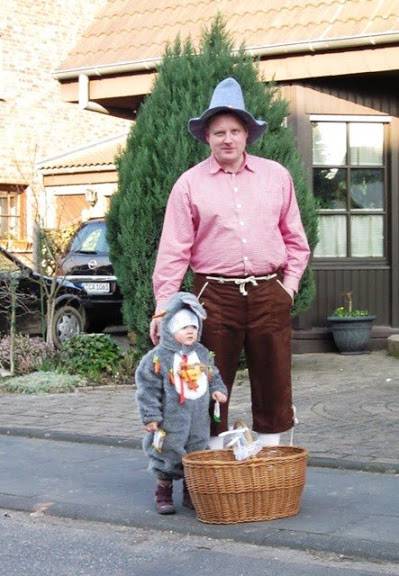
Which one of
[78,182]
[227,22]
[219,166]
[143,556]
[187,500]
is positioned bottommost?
[143,556]

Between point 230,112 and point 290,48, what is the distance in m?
6.60

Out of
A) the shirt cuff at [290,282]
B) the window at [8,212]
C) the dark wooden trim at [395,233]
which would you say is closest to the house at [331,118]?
the dark wooden trim at [395,233]

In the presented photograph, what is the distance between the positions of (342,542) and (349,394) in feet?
14.6

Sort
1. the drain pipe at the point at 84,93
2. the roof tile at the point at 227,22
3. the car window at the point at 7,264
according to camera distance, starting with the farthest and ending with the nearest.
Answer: the drain pipe at the point at 84,93 < the car window at the point at 7,264 < the roof tile at the point at 227,22

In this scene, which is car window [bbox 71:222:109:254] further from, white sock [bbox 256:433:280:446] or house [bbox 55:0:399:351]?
white sock [bbox 256:433:280:446]

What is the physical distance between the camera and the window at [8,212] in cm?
2530

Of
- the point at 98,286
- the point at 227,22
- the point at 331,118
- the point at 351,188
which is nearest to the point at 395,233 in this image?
the point at 351,188

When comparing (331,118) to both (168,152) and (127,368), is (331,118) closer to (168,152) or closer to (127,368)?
(168,152)

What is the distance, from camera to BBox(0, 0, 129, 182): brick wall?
993 inches

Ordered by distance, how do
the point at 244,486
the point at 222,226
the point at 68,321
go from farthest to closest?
the point at 68,321, the point at 222,226, the point at 244,486

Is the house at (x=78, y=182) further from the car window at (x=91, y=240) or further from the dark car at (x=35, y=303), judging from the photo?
the dark car at (x=35, y=303)

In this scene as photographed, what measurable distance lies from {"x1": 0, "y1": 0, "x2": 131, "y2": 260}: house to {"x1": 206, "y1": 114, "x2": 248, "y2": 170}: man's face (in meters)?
18.8

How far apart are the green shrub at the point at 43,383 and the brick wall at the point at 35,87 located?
14.4 m

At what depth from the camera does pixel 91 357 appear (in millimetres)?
11016
